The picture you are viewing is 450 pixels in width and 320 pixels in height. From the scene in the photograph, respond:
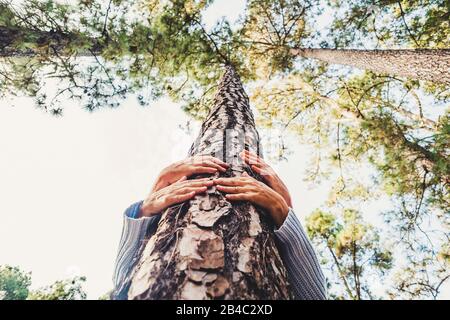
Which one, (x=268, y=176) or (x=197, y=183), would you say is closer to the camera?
(x=197, y=183)

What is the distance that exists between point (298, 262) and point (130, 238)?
2.76 ft

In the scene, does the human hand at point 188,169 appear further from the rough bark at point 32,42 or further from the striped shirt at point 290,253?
the rough bark at point 32,42

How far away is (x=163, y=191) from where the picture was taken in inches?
57.3

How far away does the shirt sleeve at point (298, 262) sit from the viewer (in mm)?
1366

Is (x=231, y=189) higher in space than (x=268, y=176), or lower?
lower

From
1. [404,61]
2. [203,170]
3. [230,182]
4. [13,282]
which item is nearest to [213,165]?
[203,170]

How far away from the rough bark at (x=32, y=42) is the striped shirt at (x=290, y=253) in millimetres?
3732

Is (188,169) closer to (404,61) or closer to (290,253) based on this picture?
(290,253)

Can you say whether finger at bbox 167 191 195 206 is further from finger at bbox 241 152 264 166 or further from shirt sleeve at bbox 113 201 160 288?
finger at bbox 241 152 264 166

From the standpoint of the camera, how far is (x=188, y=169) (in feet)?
5.26

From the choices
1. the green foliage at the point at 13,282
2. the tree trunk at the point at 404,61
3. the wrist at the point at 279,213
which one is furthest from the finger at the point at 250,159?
the green foliage at the point at 13,282

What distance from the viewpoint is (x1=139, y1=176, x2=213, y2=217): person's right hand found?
134 centimetres

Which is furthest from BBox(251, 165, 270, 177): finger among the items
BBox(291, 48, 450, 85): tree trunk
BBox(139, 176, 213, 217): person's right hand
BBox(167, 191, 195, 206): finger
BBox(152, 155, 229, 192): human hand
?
BBox(291, 48, 450, 85): tree trunk
